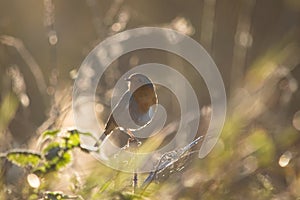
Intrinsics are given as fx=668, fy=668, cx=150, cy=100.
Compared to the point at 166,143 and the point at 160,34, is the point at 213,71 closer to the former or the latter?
the point at 160,34

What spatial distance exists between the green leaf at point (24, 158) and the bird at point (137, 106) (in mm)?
262

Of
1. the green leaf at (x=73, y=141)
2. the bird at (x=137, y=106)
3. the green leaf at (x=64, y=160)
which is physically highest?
the bird at (x=137, y=106)

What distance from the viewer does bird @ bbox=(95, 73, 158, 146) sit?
1531 millimetres

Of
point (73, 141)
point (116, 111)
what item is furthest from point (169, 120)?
point (73, 141)

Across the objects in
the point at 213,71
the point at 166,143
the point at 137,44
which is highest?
the point at 137,44

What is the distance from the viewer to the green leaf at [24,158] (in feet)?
4.23

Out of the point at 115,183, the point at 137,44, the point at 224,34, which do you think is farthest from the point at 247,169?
the point at 224,34

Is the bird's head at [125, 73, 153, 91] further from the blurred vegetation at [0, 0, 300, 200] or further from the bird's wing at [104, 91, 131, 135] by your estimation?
the blurred vegetation at [0, 0, 300, 200]

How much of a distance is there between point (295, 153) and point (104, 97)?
737 millimetres

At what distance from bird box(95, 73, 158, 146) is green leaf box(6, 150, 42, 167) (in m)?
0.26

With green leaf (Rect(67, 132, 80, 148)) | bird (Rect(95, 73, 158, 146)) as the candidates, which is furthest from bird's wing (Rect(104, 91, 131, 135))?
green leaf (Rect(67, 132, 80, 148))

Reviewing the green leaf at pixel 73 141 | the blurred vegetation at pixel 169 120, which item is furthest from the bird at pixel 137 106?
the green leaf at pixel 73 141

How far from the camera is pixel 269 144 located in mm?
1496

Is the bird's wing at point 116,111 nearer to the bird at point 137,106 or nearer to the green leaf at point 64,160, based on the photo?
the bird at point 137,106
